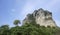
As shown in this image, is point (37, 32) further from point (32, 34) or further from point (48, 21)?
point (48, 21)

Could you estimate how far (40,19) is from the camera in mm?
66562

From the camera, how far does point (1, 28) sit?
1261 inches

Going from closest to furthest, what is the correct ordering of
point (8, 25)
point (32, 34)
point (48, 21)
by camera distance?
point (32, 34) < point (8, 25) < point (48, 21)

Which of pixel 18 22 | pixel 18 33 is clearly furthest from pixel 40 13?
pixel 18 33

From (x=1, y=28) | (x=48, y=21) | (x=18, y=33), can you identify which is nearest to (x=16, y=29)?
(x=18, y=33)

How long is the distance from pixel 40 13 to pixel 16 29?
36.5 m

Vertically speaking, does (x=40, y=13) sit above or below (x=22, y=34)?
above

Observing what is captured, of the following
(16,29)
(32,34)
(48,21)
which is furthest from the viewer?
(48,21)

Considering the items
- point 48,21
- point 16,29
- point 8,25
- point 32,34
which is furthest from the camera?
point 48,21

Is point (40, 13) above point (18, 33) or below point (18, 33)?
above

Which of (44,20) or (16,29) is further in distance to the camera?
(44,20)

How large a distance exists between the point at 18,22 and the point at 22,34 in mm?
4877

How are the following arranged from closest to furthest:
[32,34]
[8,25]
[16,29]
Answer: [32,34] < [16,29] < [8,25]

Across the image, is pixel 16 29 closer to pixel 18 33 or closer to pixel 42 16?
pixel 18 33
